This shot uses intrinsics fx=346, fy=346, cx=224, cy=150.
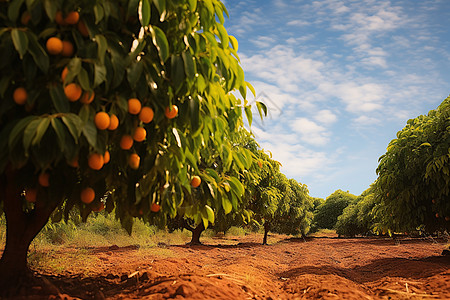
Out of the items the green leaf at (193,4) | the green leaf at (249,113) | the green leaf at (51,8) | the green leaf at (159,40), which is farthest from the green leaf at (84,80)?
the green leaf at (249,113)

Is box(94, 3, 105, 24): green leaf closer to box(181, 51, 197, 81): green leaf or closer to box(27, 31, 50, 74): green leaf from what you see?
box(27, 31, 50, 74): green leaf

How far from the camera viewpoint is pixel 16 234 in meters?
3.72

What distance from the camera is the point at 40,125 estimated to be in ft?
5.87

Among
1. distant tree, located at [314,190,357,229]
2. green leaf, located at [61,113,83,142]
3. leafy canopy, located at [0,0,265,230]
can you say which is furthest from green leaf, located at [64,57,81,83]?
distant tree, located at [314,190,357,229]

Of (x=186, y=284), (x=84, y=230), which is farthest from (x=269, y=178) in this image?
(x=186, y=284)

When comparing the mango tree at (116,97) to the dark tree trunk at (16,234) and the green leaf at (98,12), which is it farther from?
the dark tree trunk at (16,234)

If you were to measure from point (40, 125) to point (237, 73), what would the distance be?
5.15 feet

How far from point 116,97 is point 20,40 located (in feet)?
2.00

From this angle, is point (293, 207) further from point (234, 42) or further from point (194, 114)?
point (194, 114)

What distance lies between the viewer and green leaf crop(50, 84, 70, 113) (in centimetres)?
201

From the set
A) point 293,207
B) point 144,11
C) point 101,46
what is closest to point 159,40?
point 144,11

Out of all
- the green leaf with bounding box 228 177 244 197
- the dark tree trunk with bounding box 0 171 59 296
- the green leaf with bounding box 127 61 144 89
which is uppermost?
the green leaf with bounding box 127 61 144 89

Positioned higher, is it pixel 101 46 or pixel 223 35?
pixel 223 35

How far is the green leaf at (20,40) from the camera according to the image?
194 cm
